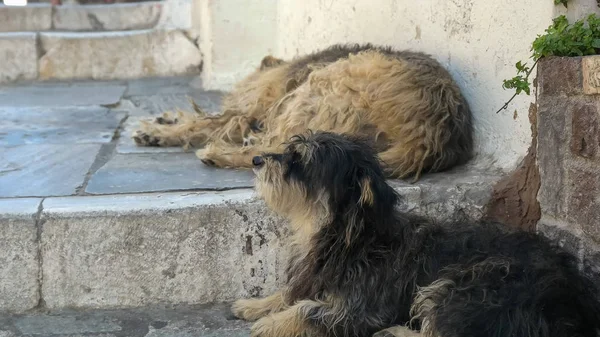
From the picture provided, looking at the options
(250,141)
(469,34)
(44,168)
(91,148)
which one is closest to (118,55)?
(91,148)

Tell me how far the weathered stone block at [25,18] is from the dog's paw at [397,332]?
30.1ft

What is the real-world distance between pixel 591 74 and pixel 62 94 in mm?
6499

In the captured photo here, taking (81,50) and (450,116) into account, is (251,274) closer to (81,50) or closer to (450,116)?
(450,116)

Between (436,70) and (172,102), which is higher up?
(436,70)

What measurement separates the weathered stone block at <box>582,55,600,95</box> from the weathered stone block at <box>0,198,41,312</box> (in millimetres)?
2720

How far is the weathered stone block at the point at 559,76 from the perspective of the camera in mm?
3348

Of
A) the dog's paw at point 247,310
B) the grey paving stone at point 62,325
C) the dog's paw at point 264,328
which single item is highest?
the dog's paw at point 264,328

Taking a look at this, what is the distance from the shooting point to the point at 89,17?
11523mm

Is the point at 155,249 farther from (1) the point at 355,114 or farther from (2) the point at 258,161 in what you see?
(1) the point at 355,114

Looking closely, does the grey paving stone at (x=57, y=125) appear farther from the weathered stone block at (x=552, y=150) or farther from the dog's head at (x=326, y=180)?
the weathered stone block at (x=552, y=150)

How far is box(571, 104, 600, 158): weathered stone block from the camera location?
327 centimetres

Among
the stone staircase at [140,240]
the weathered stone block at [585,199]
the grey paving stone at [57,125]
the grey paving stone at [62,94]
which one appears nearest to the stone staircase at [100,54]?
the grey paving stone at [62,94]

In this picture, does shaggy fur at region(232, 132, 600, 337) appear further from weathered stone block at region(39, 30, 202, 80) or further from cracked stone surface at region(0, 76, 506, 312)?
weathered stone block at region(39, 30, 202, 80)

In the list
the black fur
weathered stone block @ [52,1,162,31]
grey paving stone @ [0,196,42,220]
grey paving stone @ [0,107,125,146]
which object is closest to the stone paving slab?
grey paving stone @ [0,196,42,220]
